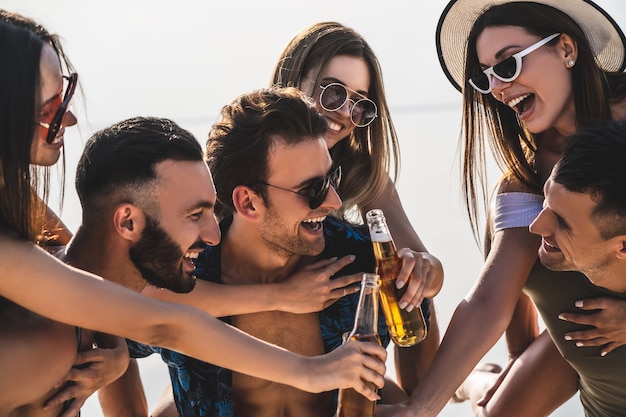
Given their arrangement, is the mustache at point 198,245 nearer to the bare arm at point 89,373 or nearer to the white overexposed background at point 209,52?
the bare arm at point 89,373

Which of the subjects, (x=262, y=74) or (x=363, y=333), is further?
(x=262, y=74)

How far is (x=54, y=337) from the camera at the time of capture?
185 centimetres

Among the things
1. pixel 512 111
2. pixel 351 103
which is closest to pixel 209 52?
pixel 351 103

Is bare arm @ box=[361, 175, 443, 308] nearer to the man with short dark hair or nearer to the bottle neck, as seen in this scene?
the bottle neck

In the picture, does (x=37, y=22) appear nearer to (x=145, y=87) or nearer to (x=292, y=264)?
(x=292, y=264)

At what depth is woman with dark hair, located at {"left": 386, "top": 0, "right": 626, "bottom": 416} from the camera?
2352 millimetres

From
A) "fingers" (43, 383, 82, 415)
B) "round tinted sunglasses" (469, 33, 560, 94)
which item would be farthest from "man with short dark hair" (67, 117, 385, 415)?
"round tinted sunglasses" (469, 33, 560, 94)

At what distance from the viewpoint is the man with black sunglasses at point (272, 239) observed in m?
2.25

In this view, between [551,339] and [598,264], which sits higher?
[598,264]

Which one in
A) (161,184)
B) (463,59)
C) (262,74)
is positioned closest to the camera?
(161,184)

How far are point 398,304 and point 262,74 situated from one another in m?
2.27

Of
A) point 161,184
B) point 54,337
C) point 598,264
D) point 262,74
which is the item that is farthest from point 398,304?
point 262,74

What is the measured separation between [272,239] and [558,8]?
98 centimetres

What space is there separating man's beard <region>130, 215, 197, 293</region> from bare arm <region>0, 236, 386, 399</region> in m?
0.21
